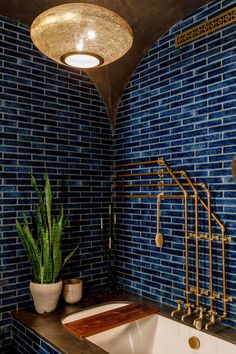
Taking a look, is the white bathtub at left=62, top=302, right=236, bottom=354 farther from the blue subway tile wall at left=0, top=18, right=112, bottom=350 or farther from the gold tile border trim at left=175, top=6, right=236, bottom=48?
the gold tile border trim at left=175, top=6, right=236, bottom=48

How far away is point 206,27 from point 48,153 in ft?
4.83

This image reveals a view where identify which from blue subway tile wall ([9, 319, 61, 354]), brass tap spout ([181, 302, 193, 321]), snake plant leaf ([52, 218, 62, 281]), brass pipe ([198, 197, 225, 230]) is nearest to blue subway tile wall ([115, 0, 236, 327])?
brass pipe ([198, 197, 225, 230])

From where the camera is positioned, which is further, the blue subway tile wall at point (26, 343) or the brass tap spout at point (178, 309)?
the brass tap spout at point (178, 309)

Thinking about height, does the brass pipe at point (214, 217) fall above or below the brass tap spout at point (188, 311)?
above

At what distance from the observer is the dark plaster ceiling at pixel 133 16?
7.38 feet

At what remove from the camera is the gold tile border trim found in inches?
82.4

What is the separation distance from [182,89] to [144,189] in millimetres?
844

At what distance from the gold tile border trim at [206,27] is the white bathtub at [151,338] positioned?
76.9 inches

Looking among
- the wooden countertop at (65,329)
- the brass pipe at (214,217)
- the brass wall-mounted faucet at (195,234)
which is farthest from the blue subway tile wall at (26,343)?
the brass pipe at (214,217)

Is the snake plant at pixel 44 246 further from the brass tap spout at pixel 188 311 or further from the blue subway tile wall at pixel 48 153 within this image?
the brass tap spout at pixel 188 311

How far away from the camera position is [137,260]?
276cm

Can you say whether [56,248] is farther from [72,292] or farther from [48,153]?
[48,153]

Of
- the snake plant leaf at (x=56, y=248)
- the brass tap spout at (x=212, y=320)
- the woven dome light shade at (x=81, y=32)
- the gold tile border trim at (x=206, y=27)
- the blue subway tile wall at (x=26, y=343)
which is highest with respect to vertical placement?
the gold tile border trim at (x=206, y=27)

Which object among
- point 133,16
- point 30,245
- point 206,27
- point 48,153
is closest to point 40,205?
point 30,245
